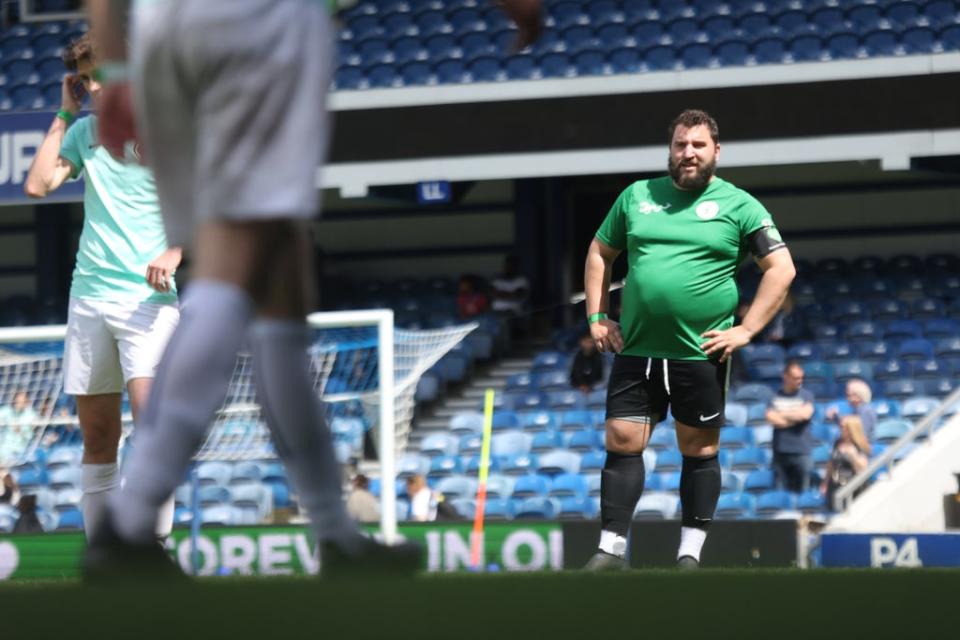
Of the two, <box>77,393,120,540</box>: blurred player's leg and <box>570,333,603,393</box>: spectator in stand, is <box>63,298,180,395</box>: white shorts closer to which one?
<box>77,393,120,540</box>: blurred player's leg

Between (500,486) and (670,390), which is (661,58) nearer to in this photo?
(500,486)

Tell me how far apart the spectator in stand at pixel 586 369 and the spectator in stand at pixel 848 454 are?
9.88 ft

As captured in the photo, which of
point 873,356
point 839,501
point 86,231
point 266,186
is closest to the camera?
point 266,186

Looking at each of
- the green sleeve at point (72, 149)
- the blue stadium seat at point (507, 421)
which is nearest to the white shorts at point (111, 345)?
the green sleeve at point (72, 149)

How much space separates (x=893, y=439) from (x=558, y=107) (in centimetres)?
450

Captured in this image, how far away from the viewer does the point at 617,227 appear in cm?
561

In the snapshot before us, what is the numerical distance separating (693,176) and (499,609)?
361 centimetres

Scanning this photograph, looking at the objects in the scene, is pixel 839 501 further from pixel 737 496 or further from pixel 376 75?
pixel 376 75

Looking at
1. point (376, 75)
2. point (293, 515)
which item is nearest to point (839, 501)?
point (293, 515)

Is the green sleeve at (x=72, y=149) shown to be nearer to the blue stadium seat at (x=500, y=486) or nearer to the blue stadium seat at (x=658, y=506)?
the blue stadium seat at (x=658, y=506)

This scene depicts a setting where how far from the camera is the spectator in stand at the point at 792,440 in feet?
41.1

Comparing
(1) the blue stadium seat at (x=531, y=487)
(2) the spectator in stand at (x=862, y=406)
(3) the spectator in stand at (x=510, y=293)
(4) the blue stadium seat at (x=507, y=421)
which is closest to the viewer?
(2) the spectator in stand at (x=862, y=406)

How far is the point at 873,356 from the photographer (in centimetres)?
1487

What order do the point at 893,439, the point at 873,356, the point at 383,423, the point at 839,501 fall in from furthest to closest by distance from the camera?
the point at 873,356 < the point at 893,439 < the point at 839,501 < the point at 383,423
